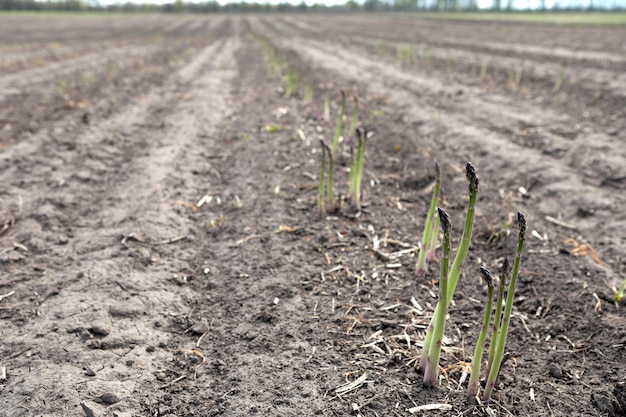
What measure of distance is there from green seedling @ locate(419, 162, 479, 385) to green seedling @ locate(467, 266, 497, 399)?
17 cm

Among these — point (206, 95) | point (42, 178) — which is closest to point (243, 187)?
point (42, 178)

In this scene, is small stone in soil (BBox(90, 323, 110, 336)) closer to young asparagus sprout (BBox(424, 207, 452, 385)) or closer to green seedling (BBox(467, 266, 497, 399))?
young asparagus sprout (BBox(424, 207, 452, 385))

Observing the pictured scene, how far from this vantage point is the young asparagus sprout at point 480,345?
1.87m

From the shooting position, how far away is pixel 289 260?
3350 millimetres

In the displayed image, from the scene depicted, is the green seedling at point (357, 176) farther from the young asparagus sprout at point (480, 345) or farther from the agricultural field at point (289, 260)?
the young asparagus sprout at point (480, 345)

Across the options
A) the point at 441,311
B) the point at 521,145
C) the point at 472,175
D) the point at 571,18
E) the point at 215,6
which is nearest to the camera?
the point at 472,175

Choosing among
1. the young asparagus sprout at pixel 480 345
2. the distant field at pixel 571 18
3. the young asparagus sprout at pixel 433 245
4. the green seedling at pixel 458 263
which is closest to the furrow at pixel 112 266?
the green seedling at pixel 458 263

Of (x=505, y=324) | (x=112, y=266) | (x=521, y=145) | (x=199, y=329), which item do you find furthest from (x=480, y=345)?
(x=521, y=145)

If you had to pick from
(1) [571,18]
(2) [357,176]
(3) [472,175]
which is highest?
(1) [571,18]

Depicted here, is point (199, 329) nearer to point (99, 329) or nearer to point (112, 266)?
point (99, 329)

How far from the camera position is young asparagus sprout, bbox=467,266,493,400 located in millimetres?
1871

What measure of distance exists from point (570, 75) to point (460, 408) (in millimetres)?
10313

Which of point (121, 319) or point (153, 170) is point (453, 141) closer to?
point (153, 170)

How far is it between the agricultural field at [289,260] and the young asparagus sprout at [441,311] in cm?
10
